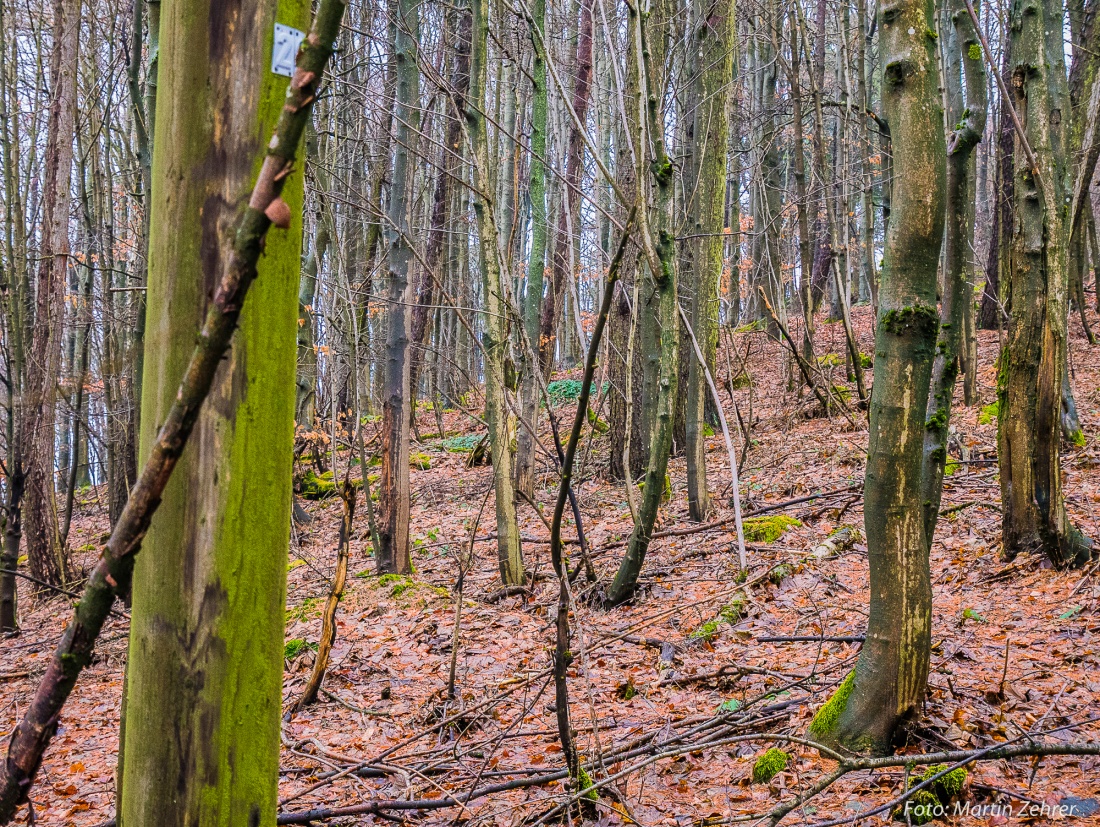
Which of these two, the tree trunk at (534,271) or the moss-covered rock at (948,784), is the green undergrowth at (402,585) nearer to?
the tree trunk at (534,271)

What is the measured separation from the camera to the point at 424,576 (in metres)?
7.60

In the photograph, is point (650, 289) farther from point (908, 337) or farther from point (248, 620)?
point (248, 620)

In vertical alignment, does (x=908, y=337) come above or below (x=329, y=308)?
below

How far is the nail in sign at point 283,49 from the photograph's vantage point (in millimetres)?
1536

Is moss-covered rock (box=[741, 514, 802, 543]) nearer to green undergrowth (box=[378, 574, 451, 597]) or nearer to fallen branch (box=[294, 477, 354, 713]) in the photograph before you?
green undergrowth (box=[378, 574, 451, 597])

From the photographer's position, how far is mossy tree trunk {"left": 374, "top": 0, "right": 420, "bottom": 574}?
712 centimetres

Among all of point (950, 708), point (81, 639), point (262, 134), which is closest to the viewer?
point (81, 639)

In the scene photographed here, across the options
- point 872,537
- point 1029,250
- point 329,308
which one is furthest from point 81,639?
point 329,308

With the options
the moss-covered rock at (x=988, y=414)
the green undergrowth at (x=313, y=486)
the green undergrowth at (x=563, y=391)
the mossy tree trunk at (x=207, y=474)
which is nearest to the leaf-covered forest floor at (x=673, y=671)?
the moss-covered rock at (x=988, y=414)

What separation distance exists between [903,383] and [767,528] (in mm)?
4181

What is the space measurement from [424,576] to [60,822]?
4330mm

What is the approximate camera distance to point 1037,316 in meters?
4.46

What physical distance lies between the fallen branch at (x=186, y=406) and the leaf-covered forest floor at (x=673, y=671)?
5.87 feet

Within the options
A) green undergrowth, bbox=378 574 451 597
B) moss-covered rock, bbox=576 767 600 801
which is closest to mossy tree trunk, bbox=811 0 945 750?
moss-covered rock, bbox=576 767 600 801
